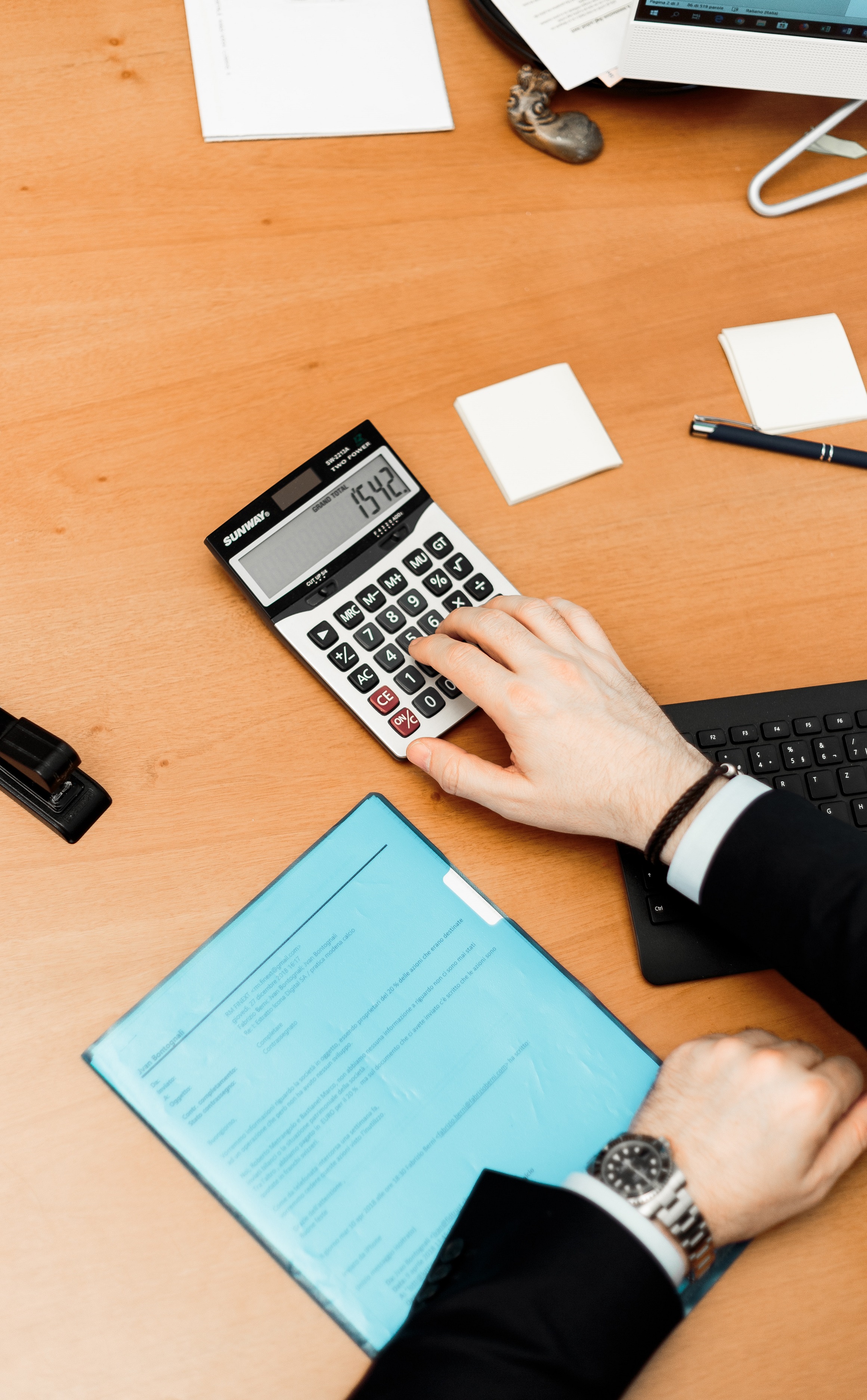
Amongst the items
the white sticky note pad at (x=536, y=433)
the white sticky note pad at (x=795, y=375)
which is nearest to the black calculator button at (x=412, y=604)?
the white sticky note pad at (x=536, y=433)

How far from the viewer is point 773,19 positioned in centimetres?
71

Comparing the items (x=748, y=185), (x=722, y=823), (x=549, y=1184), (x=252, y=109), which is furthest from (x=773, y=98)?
(x=549, y=1184)

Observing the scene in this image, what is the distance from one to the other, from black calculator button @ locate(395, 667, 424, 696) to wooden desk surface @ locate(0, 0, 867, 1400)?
5 centimetres

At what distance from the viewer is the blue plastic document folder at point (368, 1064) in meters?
0.54

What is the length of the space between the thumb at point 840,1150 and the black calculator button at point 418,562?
437 millimetres

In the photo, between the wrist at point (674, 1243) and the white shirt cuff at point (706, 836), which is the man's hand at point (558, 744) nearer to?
the white shirt cuff at point (706, 836)

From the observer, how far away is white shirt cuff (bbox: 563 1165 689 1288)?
1.70ft

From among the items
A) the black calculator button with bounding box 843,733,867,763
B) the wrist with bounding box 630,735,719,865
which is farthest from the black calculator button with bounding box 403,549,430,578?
the black calculator button with bounding box 843,733,867,763

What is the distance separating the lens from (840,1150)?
558 millimetres

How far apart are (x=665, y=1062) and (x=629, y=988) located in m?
0.05

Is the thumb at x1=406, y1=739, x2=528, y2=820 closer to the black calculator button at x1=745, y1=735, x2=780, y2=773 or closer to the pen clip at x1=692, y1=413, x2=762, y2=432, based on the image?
the black calculator button at x1=745, y1=735, x2=780, y2=773

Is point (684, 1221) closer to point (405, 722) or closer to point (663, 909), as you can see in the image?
point (663, 909)

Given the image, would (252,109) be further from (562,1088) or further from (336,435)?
(562,1088)

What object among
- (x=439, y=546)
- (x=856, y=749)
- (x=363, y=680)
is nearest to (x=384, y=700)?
(x=363, y=680)
